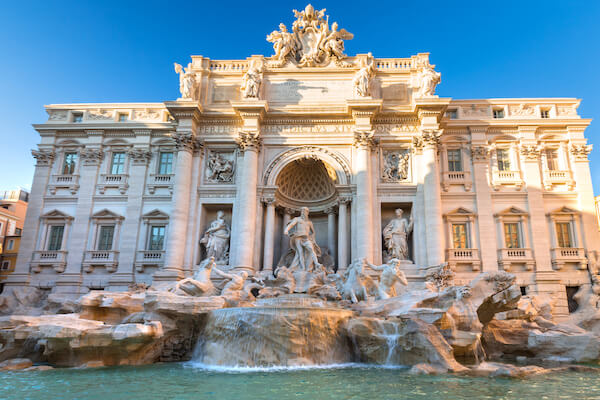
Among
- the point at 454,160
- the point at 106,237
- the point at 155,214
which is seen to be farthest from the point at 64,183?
the point at 454,160

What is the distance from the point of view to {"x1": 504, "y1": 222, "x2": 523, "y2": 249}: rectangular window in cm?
2147

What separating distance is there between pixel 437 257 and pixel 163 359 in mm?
12958

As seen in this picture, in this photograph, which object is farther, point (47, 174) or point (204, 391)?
point (47, 174)

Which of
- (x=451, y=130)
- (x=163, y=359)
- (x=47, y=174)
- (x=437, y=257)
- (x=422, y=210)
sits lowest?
(x=163, y=359)

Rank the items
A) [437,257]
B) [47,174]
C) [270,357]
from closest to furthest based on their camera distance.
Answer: [270,357], [437,257], [47,174]

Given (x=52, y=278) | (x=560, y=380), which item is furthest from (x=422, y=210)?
(x=52, y=278)

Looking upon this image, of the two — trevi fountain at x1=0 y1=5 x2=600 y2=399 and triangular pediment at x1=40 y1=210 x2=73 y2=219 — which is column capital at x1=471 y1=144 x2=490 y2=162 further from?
triangular pediment at x1=40 y1=210 x2=73 y2=219

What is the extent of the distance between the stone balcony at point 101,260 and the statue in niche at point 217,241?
496cm

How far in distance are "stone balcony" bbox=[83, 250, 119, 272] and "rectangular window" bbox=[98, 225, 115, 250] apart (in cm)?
49

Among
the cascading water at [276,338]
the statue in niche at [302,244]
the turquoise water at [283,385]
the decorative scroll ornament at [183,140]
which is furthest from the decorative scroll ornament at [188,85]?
the turquoise water at [283,385]

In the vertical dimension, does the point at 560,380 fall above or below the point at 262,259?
below

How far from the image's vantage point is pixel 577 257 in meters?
20.8

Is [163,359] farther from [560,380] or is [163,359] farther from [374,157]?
[374,157]

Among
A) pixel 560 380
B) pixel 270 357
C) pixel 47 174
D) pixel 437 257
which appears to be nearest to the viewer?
pixel 560 380
